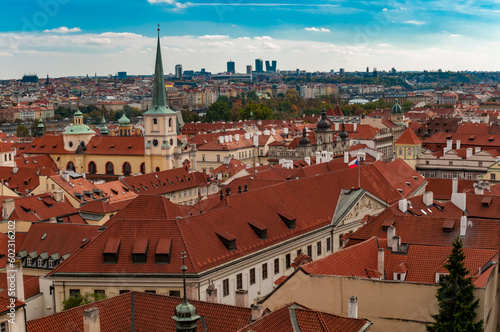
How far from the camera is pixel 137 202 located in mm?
42312

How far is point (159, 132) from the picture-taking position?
334 feet

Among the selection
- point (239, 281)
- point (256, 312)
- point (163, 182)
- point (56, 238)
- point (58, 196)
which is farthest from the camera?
point (163, 182)

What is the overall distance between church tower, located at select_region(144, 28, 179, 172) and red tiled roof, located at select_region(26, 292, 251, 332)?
73151 mm

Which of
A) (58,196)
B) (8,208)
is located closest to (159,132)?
(58,196)

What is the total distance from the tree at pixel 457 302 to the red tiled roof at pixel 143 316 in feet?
26.3

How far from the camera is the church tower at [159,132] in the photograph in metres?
101

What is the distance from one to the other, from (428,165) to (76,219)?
48435 millimetres

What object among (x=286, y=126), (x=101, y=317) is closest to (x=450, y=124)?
(x=286, y=126)

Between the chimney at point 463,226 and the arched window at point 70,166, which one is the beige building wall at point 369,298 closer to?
the chimney at point 463,226

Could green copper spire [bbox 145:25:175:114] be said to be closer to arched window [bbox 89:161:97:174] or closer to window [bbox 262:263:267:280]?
arched window [bbox 89:161:97:174]

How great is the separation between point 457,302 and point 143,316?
12474 millimetres

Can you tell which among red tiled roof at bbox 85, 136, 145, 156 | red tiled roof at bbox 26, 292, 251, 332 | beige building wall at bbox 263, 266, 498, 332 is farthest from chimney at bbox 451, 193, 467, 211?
red tiled roof at bbox 85, 136, 145, 156

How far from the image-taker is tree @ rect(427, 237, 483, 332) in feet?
91.1

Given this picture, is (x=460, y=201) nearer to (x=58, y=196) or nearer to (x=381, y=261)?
(x=381, y=261)
